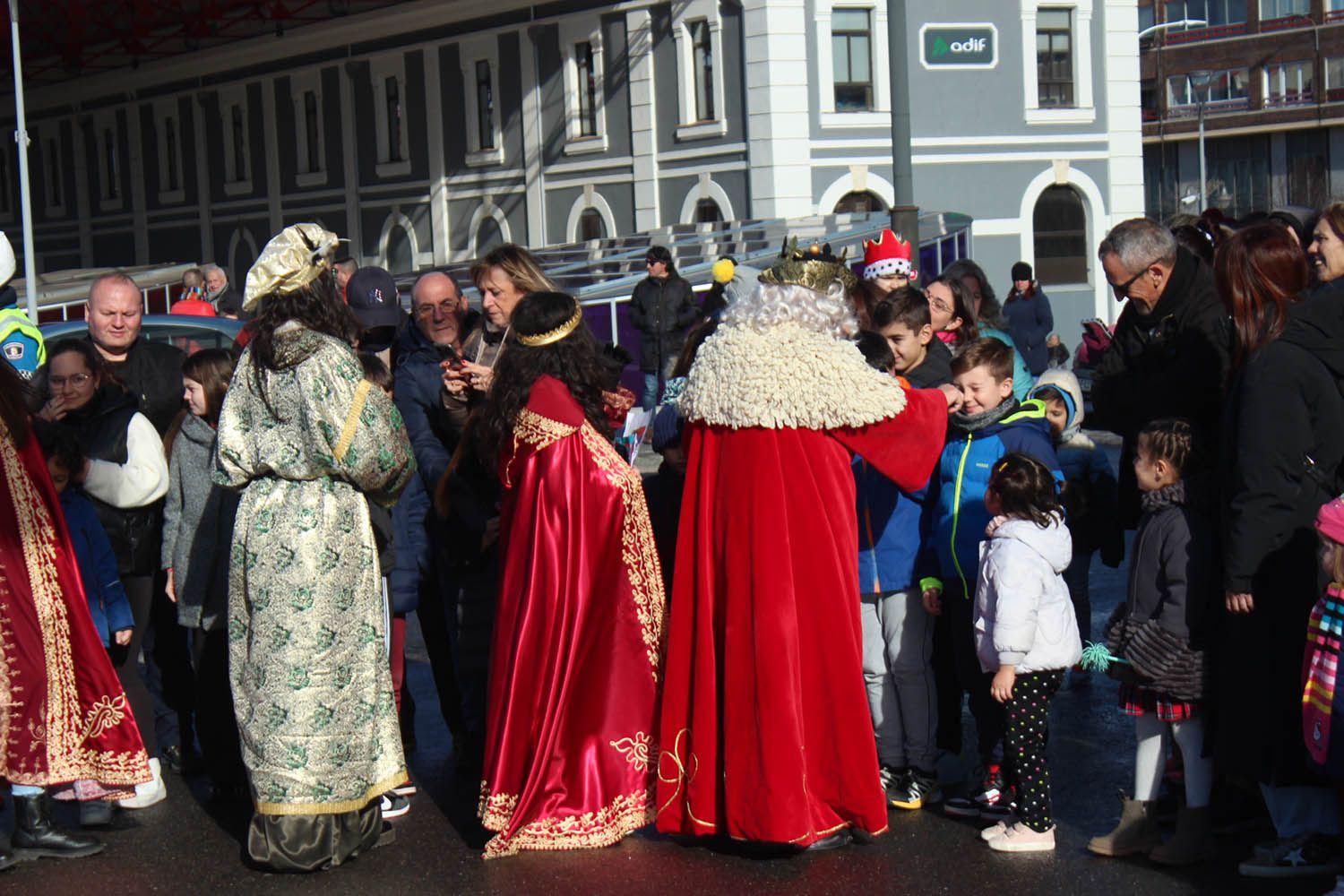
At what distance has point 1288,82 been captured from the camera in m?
66.7

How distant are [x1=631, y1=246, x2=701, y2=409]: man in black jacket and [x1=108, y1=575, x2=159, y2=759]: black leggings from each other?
38.0 ft

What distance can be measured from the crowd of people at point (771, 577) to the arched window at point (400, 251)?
30907mm


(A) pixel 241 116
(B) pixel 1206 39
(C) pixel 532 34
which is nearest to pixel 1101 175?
(C) pixel 532 34

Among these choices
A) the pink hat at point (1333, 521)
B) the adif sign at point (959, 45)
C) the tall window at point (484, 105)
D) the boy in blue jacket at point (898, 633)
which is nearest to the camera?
the pink hat at point (1333, 521)

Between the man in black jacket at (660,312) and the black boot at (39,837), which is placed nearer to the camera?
the black boot at (39,837)

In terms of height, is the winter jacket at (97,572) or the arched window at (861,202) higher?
the arched window at (861,202)

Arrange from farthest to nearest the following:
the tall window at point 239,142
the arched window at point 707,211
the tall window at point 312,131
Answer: the tall window at point 239,142 < the tall window at point 312,131 < the arched window at point 707,211

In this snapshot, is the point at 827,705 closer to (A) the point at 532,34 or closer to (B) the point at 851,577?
(B) the point at 851,577

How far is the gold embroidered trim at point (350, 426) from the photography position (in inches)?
220

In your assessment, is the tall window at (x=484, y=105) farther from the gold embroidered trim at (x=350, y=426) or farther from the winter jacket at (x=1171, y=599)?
the winter jacket at (x=1171, y=599)

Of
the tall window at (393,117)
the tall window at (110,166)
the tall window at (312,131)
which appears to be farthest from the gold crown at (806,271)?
the tall window at (110,166)

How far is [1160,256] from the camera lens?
19.8 ft

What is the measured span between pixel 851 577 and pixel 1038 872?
105 cm

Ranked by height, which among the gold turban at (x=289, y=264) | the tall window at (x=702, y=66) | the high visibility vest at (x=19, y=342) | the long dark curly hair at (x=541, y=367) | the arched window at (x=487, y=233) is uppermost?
the tall window at (x=702, y=66)
